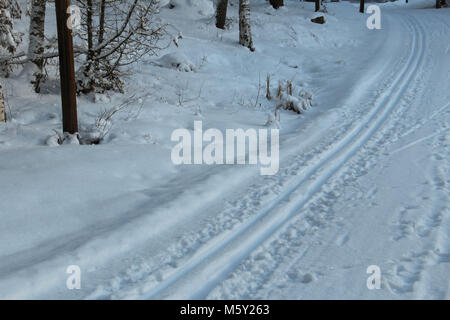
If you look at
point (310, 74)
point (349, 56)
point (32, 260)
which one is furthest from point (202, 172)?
point (349, 56)

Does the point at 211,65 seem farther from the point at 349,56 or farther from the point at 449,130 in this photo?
the point at 449,130

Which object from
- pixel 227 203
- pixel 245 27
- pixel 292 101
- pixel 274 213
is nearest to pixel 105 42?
pixel 227 203

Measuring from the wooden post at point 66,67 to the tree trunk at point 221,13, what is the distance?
11404 millimetres

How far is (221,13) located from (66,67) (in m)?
11.6

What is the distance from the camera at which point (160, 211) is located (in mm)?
4352

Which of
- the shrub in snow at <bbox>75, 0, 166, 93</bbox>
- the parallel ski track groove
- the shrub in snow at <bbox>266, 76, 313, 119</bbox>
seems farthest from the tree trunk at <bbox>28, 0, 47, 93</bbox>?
the parallel ski track groove

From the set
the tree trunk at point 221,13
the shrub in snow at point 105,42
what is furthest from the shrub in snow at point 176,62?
the tree trunk at point 221,13

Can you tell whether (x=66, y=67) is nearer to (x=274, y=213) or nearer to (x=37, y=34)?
(x=37, y=34)

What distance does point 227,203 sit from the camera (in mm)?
4660

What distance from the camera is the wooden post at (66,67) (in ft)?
17.4

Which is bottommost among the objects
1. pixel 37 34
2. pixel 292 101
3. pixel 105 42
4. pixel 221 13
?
pixel 292 101

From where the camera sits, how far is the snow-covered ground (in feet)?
10.6
